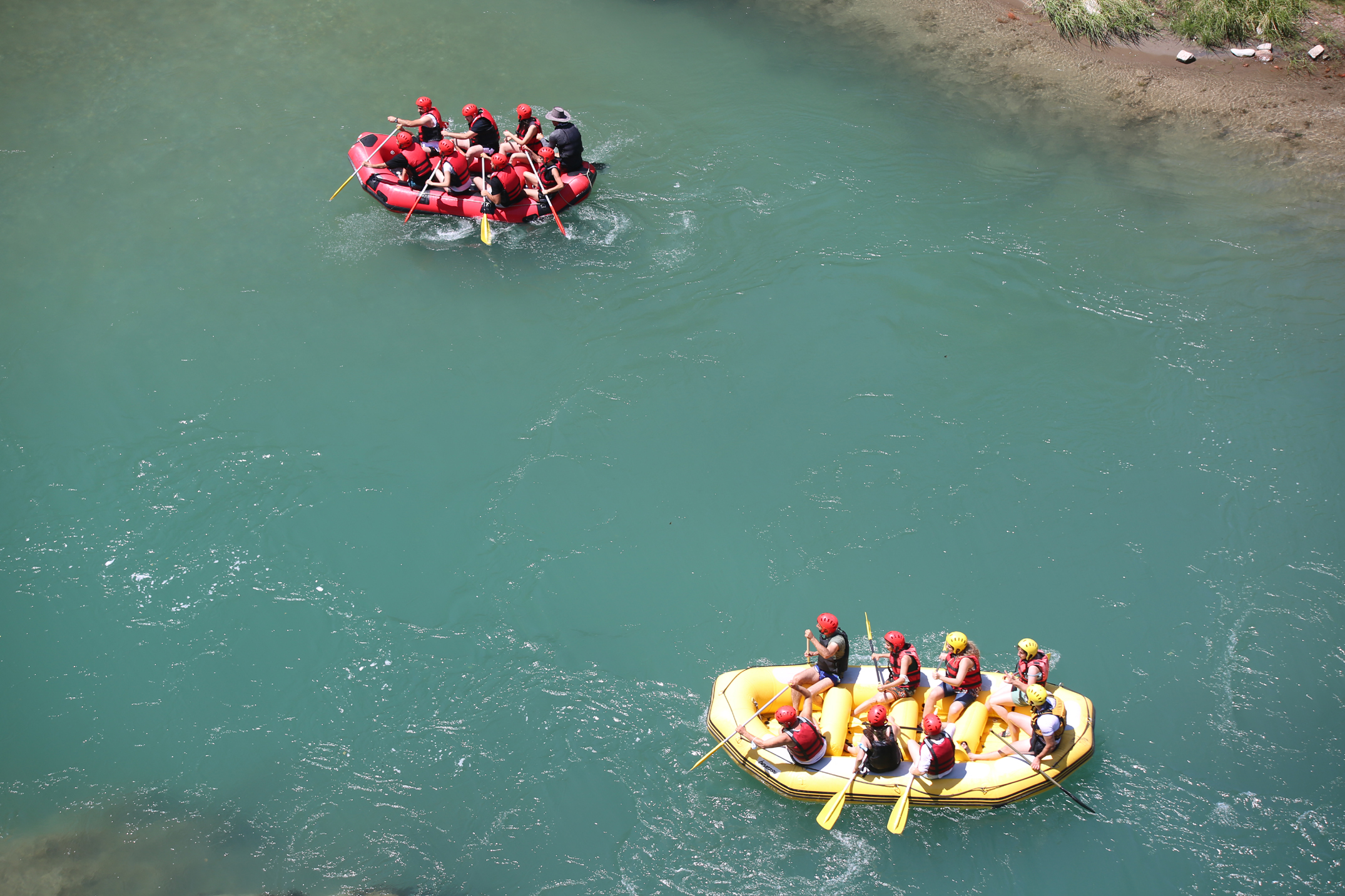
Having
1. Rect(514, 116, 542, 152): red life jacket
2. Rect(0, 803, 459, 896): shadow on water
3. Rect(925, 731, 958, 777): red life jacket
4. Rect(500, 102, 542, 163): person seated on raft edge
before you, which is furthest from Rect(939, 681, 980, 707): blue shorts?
Rect(514, 116, 542, 152): red life jacket

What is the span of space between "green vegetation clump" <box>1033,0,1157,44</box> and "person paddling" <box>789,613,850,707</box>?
14.6 meters

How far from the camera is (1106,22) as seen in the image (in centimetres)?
1784

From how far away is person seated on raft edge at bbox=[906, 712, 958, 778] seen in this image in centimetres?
832

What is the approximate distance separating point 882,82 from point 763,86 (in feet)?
7.45

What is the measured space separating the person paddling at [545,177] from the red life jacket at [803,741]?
8960mm

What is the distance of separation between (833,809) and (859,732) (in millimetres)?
877

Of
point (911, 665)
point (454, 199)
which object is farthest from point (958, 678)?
point (454, 199)

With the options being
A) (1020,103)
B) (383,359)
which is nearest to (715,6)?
(1020,103)

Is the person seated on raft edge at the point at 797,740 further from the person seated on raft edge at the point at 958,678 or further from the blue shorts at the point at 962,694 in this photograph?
the blue shorts at the point at 962,694

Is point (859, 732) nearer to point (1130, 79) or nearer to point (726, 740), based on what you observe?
point (726, 740)

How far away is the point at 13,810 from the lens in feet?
29.2

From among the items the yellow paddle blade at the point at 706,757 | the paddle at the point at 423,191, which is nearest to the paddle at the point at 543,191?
the paddle at the point at 423,191

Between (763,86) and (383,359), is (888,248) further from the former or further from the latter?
(383,359)

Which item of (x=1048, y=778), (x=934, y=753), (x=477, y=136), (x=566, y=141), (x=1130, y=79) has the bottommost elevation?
(x=1048, y=778)
